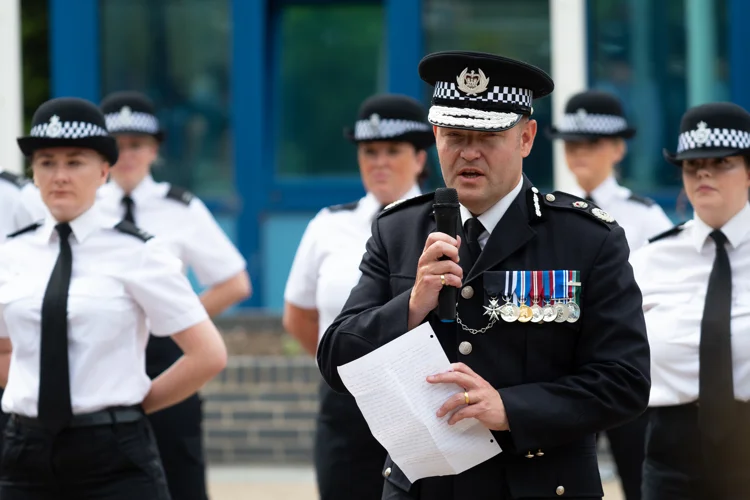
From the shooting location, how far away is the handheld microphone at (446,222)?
11.1 feet

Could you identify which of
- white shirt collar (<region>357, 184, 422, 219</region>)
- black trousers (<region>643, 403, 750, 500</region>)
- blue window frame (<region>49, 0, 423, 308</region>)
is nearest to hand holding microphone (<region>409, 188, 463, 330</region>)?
black trousers (<region>643, 403, 750, 500</region>)

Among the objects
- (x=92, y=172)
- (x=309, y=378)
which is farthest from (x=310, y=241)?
(x=309, y=378)

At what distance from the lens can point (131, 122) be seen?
692cm

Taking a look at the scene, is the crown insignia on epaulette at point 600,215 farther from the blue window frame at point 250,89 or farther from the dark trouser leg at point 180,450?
the blue window frame at point 250,89

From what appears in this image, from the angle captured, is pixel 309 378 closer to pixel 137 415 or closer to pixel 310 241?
pixel 310 241

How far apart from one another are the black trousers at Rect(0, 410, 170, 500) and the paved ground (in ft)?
12.4

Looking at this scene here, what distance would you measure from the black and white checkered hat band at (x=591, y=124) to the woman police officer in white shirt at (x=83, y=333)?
257 centimetres

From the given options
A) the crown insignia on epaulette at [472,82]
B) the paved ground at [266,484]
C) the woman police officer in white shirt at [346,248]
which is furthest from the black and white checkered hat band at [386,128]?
the paved ground at [266,484]

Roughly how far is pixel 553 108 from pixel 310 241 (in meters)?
5.59

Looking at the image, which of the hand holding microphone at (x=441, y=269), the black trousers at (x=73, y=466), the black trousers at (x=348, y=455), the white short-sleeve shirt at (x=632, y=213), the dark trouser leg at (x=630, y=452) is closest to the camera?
the hand holding microphone at (x=441, y=269)

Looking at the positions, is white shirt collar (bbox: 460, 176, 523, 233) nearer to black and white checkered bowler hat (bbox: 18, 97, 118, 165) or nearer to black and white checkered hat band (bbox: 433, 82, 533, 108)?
black and white checkered hat band (bbox: 433, 82, 533, 108)

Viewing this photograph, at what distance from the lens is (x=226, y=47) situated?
11.9 metres

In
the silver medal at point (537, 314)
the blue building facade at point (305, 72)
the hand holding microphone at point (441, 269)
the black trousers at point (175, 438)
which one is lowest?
the black trousers at point (175, 438)

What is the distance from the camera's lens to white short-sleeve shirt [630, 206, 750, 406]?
15.8ft
